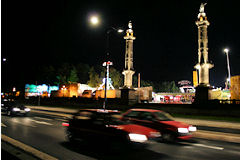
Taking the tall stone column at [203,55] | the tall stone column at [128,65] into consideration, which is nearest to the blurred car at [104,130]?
the tall stone column at [203,55]

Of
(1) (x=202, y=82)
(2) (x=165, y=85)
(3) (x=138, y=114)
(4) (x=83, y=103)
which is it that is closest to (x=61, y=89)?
(4) (x=83, y=103)

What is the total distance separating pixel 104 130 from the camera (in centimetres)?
758

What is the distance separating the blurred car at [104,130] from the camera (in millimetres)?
7289

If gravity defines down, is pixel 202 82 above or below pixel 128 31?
below

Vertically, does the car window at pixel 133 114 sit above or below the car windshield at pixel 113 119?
below

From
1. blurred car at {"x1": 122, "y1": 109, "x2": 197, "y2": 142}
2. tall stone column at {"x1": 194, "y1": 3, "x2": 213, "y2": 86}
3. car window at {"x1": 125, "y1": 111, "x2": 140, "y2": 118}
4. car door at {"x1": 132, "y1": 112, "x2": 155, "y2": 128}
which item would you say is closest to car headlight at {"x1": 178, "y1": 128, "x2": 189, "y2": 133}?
blurred car at {"x1": 122, "y1": 109, "x2": 197, "y2": 142}

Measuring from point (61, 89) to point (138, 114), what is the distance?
2243 inches

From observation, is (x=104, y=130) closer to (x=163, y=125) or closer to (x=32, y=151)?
(x=32, y=151)

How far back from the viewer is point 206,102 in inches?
1017

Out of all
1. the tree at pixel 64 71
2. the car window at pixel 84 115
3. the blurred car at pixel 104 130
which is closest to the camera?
the blurred car at pixel 104 130

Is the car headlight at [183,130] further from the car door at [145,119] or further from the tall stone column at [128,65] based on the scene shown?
the tall stone column at [128,65]

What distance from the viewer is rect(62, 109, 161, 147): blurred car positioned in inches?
287

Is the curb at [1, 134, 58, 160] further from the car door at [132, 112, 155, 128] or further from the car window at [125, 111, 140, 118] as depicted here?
the car window at [125, 111, 140, 118]

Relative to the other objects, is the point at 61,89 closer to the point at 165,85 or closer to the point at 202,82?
the point at 202,82
